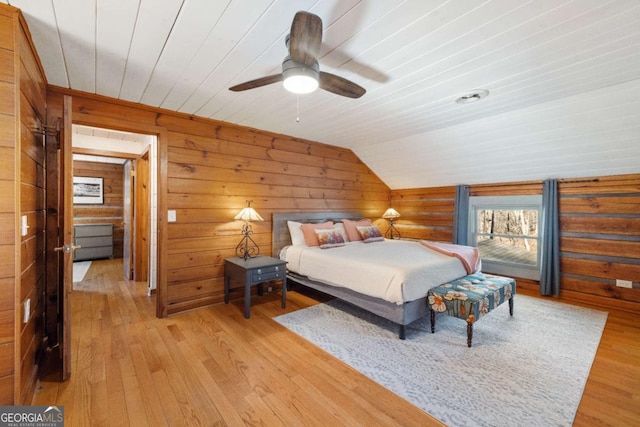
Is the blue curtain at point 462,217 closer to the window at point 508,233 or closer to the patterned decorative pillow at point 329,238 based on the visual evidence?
the window at point 508,233

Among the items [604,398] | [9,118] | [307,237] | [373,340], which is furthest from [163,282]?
[604,398]

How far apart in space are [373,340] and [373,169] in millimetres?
3528

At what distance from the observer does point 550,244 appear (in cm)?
394

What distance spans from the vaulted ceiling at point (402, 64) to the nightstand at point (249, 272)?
1.74 meters

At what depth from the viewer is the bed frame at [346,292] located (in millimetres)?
2638

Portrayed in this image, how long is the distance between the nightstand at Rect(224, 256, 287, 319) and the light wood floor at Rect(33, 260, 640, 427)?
386 mm

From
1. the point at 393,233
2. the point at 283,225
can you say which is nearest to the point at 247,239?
the point at 283,225

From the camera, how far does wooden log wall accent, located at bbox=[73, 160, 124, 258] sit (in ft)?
21.1

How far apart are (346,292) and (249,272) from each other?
1.10 m

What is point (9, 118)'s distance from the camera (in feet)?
4.90

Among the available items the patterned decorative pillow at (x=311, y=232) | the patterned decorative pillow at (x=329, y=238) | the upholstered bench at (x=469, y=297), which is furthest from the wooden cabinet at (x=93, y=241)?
the upholstered bench at (x=469, y=297)

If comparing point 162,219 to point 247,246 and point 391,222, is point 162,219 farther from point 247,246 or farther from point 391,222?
point 391,222

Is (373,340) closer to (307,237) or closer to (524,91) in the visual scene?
(307,237)

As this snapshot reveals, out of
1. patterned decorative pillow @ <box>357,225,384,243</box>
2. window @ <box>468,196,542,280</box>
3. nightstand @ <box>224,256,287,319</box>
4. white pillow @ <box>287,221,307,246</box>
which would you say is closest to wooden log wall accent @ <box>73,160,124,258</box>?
nightstand @ <box>224,256,287,319</box>
